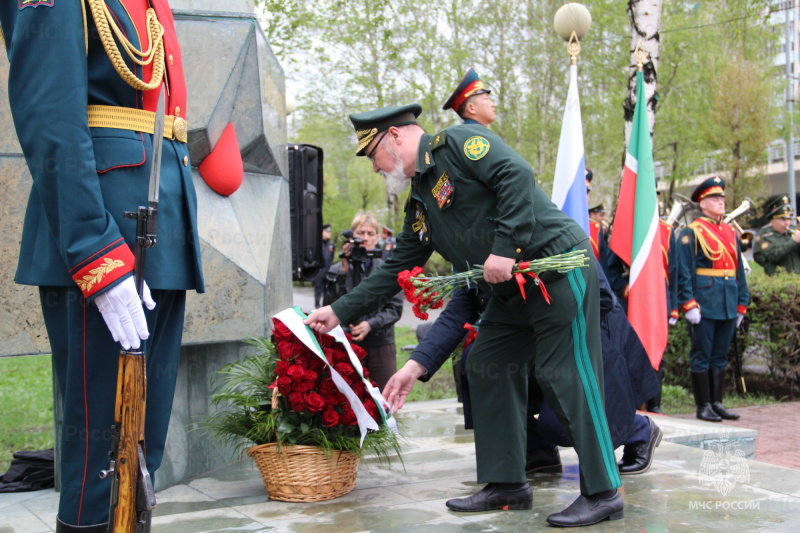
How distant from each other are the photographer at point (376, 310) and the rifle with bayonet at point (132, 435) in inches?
132

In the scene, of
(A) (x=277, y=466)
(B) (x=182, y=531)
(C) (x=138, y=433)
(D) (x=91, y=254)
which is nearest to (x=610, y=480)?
(A) (x=277, y=466)

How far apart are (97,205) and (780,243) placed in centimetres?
977

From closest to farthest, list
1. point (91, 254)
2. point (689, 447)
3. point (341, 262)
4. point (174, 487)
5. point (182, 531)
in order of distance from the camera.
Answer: point (91, 254) < point (182, 531) < point (174, 487) < point (689, 447) < point (341, 262)

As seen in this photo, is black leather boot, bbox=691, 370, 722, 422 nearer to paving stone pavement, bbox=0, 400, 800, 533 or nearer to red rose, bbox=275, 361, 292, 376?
paving stone pavement, bbox=0, 400, 800, 533

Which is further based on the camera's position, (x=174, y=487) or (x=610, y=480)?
(x=174, y=487)

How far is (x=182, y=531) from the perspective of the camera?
12.2 ft

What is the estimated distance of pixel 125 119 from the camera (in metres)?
2.67

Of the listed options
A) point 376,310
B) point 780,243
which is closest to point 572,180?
point 376,310

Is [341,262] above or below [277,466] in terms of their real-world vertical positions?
above

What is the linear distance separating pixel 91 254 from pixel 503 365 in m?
2.13

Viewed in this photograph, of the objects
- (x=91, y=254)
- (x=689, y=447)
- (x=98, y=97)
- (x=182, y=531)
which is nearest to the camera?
(x=91, y=254)

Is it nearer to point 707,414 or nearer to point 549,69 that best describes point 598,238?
point 707,414

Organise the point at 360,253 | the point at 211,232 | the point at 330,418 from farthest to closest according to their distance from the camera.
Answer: the point at 360,253, the point at 211,232, the point at 330,418

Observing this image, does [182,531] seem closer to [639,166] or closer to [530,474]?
[530,474]
